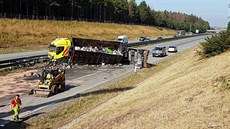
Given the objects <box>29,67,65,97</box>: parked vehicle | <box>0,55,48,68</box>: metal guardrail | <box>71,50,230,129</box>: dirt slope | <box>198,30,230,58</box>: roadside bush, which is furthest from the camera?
<box>0,55,48,68</box>: metal guardrail

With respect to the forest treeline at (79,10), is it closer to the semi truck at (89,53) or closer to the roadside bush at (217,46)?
the semi truck at (89,53)

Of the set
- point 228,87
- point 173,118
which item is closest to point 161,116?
point 173,118

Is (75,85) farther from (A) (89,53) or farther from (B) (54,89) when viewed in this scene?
(A) (89,53)

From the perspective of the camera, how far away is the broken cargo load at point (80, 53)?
39.5 m

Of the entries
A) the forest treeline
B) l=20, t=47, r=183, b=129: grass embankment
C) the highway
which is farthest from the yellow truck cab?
the forest treeline

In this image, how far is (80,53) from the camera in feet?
129

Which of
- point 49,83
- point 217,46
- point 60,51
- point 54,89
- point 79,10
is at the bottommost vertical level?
point 54,89

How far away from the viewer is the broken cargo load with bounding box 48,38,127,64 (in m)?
39.5

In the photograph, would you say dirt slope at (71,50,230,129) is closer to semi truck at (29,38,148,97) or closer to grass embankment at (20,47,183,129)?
grass embankment at (20,47,183,129)

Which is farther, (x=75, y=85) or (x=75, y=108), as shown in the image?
(x=75, y=85)

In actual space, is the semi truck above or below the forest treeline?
below

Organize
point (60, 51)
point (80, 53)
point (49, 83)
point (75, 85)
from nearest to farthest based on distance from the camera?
point (49, 83)
point (75, 85)
point (80, 53)
point (60, 51)

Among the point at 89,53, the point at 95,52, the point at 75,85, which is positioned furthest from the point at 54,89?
the point at 95,52

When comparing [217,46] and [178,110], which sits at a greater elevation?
[217,46]
